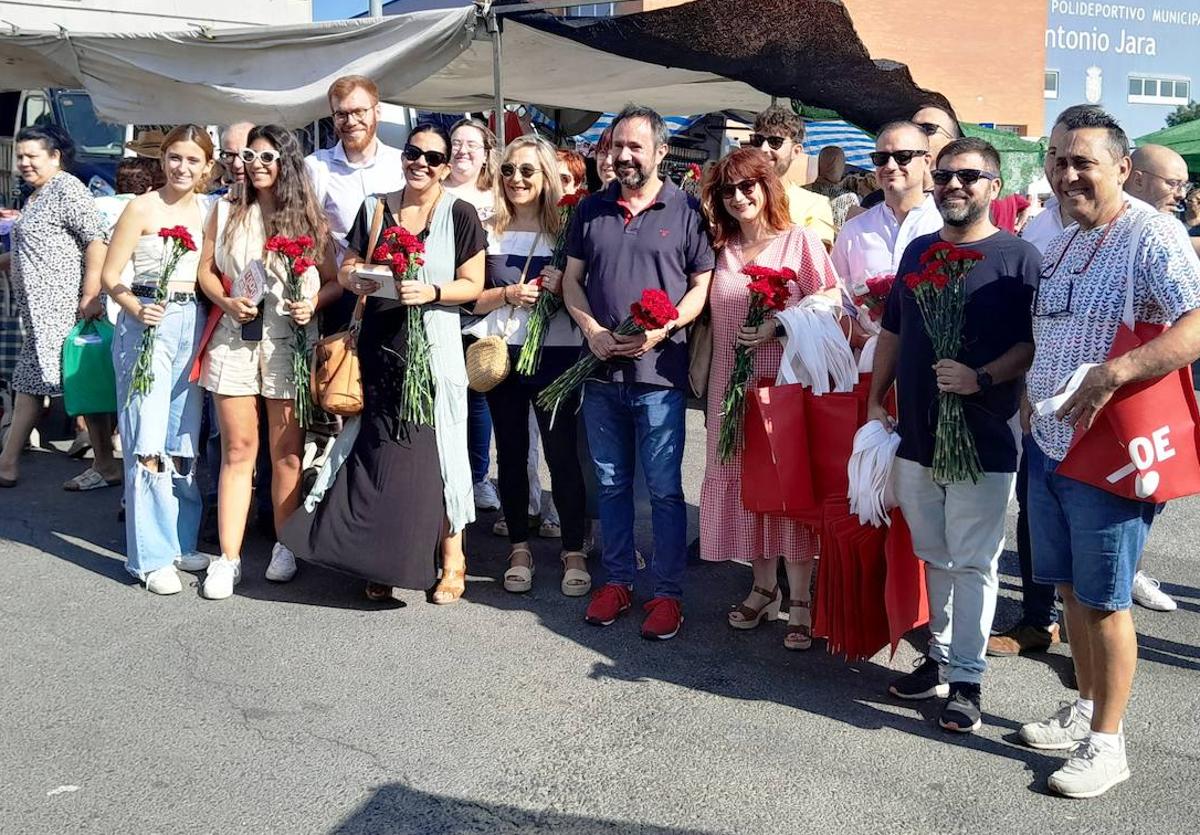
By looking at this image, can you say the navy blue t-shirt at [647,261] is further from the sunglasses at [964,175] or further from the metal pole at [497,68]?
the metal pole at [497,68]

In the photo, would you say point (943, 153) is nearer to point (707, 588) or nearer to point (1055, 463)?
point (1055, 463)

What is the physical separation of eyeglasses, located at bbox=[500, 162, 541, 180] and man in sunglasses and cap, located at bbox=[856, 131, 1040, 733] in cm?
187

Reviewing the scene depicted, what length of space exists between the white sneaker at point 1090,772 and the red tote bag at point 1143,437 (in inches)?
31.4

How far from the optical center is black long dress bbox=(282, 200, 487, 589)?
16.2 ft

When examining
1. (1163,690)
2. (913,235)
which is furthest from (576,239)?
(1163,690)

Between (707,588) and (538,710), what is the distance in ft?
5.14

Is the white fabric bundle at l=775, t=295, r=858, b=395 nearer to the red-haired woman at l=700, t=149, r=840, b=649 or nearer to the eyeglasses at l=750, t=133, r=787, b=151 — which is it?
the red-haired woman at l=700, t=149, r=840, b=649

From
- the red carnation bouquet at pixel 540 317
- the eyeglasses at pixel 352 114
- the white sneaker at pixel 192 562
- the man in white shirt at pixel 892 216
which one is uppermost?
the eyeglasses at pixel 352 114

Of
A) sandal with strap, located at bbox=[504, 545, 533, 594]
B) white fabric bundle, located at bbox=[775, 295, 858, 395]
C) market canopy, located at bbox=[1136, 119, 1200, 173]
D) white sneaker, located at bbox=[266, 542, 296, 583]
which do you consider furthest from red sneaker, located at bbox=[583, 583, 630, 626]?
market canopy, located at bbox=[1136, 119, 1200, 173]

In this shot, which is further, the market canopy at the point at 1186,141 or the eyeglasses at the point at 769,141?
the market canopy at the point at 1186,141

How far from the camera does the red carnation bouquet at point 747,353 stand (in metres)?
4.43

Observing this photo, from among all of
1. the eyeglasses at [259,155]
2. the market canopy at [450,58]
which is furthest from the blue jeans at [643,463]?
the market canopy at [450,58]

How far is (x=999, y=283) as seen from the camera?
373cm

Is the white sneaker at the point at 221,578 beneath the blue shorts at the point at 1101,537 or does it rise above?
beneath
